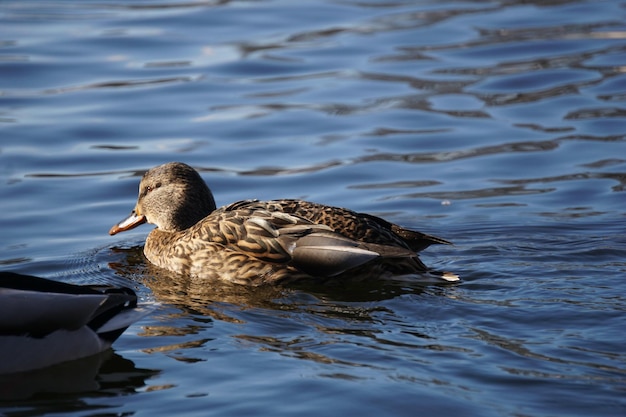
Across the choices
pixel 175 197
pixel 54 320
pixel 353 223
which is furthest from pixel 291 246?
pixel 54 320

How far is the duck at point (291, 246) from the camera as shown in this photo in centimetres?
853

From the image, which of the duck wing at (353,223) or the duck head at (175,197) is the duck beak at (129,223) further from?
the duck wing at (353,223)

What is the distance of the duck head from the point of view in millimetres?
10000

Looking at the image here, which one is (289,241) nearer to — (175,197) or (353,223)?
(353,223)

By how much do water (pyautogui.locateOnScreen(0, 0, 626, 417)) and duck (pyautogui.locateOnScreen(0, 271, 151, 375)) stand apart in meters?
0.11

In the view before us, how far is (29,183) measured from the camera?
12203 millimetres

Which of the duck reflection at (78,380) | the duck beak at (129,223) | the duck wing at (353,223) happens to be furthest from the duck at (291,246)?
the duck reflection at (78,380)

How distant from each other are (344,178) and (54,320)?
547 centimetres

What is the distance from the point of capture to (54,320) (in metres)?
7.14

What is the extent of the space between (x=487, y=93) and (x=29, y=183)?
5946 millimetres

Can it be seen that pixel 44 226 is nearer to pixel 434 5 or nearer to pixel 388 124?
pixel 388 124

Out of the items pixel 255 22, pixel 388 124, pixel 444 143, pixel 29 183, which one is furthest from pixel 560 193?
pixel 255 22

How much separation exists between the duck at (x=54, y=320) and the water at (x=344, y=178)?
0.11 metres

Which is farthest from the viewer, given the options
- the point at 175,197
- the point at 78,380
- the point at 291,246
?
the point at 175,197
